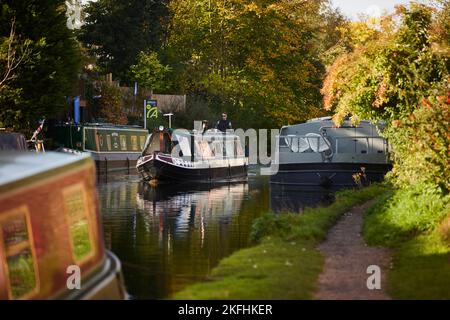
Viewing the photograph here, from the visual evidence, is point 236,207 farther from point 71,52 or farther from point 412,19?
point 71,52

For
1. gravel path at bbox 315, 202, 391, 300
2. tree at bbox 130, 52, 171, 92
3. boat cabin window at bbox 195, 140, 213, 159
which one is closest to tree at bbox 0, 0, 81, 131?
boat cabin window at bbox 195, 140, 213, 159

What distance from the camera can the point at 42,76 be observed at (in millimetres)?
41688

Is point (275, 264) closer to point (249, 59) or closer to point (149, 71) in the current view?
point (149, 71)

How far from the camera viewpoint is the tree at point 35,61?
40.5m

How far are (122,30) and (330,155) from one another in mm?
26793

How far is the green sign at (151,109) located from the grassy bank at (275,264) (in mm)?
37854

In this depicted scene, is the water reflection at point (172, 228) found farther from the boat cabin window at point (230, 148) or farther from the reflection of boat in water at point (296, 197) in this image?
the boat cabin window at point (230, 148)

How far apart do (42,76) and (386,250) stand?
27.9 metres

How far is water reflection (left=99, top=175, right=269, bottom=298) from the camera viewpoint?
1532cm

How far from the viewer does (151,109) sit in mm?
59969

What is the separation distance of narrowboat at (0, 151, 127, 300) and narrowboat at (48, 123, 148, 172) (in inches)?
1590

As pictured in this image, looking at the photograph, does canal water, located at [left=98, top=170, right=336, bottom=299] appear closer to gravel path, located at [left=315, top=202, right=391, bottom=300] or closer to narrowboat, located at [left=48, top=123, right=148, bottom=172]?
gravel path, located at [left=315, top=202, right=391, bottom=300]

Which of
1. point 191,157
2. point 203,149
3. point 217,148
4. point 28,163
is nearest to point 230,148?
point 217,148

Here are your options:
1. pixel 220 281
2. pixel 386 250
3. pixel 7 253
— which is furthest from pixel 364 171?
pixel 7 253
